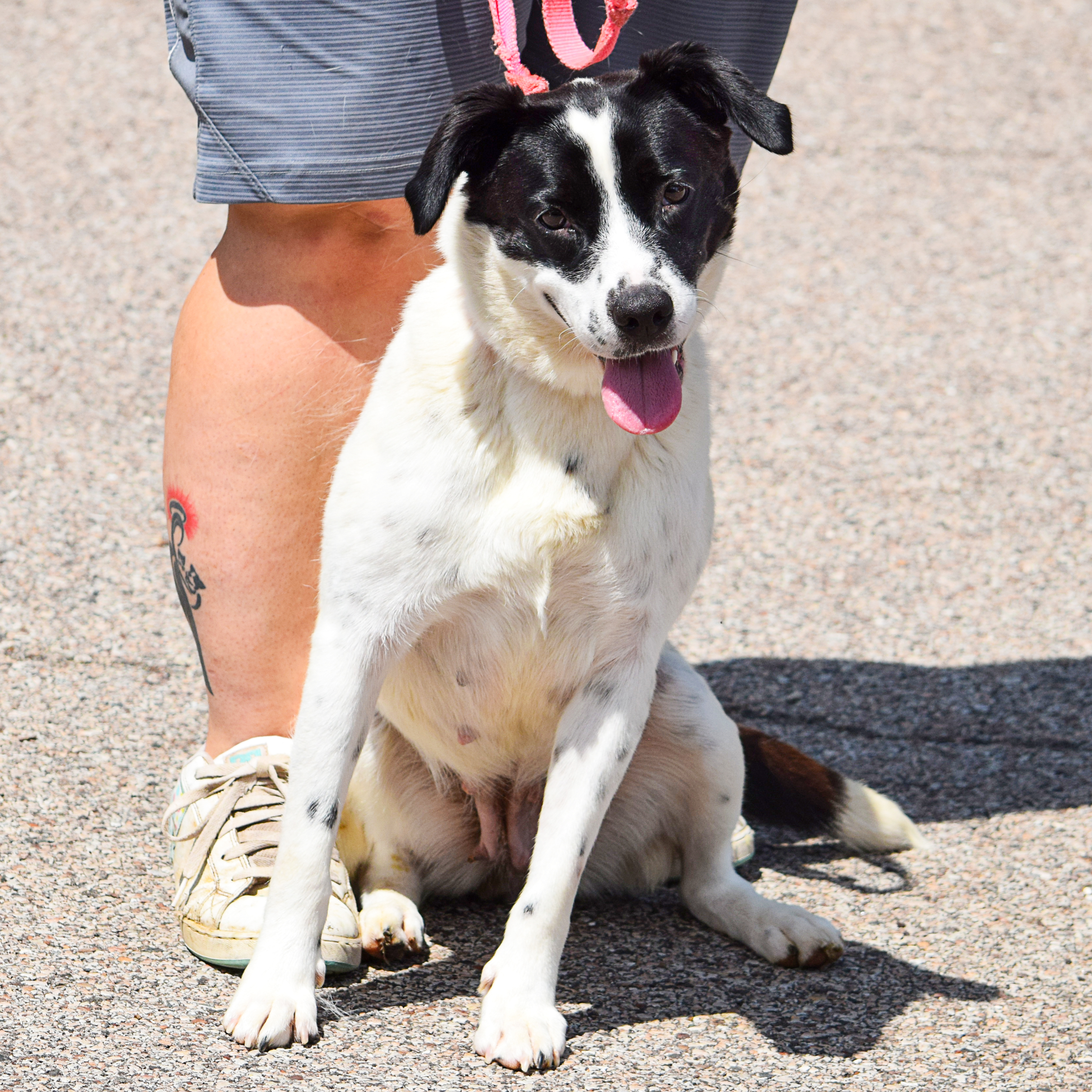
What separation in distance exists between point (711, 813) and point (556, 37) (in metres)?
1.44

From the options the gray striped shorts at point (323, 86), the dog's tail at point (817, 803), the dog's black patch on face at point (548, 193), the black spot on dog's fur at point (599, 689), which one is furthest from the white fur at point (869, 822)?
the gray striped shorts at point (323, 86)

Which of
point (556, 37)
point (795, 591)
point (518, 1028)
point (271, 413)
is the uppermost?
point (556, 37)

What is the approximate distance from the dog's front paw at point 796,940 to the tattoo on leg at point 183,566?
115cm

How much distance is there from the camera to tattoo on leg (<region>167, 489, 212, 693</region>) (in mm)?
2809

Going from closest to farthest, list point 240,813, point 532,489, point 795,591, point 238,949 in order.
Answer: point 532,489 < point 238,949 < point 240,813 < point 795,591

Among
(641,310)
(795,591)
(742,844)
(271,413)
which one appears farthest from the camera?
(795,591)

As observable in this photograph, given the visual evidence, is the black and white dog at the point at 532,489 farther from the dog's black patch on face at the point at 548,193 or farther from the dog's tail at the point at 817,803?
the dog's tail at the point at 817,803

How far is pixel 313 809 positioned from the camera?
2.31 meters

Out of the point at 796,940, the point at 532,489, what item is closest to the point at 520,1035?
the point at 796,940

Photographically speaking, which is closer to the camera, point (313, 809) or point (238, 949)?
point (313, 809)

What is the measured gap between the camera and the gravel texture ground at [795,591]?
7.72 ft

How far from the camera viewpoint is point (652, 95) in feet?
7.43

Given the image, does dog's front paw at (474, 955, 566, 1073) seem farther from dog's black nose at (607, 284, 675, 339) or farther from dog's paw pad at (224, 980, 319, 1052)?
dog's black nose at (607, 284, 675, 339)

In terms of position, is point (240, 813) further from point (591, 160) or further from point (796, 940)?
Answer: point (591, 160)
